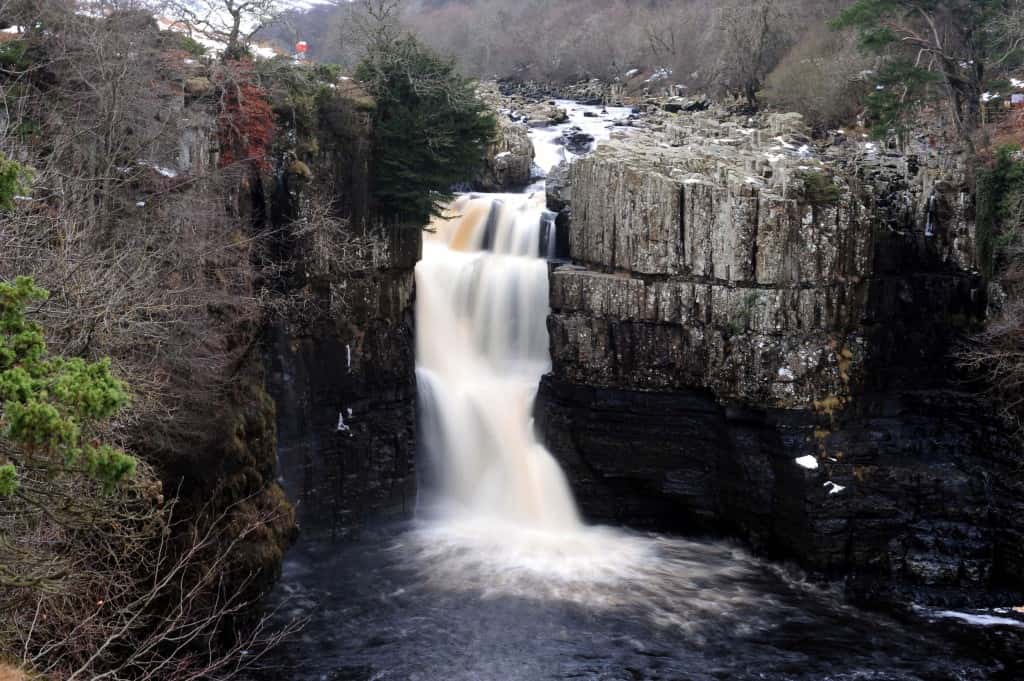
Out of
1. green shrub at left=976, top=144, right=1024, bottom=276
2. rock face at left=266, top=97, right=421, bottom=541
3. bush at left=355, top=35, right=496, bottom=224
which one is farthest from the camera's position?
bush at left=355, top=35, right=496, bottom=224

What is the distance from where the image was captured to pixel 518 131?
36.9 meters

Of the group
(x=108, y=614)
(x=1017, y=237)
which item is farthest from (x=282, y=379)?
(x=1017, y=237)

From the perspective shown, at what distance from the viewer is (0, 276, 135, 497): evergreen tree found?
1031 centimetres

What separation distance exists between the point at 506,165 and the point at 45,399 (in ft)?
82.6

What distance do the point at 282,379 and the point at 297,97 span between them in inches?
274

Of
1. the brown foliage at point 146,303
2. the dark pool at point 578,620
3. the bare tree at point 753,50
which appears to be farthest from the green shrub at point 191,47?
the bare tree at point 753,50

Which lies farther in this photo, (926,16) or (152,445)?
(926,16)

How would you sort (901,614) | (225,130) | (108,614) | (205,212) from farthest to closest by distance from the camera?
(225,130) < (901,614) < (205,212) < (108,614)

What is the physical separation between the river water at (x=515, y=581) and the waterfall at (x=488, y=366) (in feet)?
0.13

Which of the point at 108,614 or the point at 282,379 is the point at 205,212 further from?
the point at 108,614

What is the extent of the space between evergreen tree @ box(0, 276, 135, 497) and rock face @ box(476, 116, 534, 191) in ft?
79.1

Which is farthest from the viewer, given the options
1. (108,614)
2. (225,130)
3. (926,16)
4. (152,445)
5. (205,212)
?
(926,16)

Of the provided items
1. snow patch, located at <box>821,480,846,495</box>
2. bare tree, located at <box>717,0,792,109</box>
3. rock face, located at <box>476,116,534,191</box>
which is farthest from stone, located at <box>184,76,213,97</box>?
bare tree, located at <box>717,0,792,109</box>

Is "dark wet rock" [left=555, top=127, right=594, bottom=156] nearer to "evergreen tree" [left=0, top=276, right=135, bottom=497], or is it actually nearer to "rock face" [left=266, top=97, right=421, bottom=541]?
"rock face" [left=266, top=97, right=421, bottom=541]
